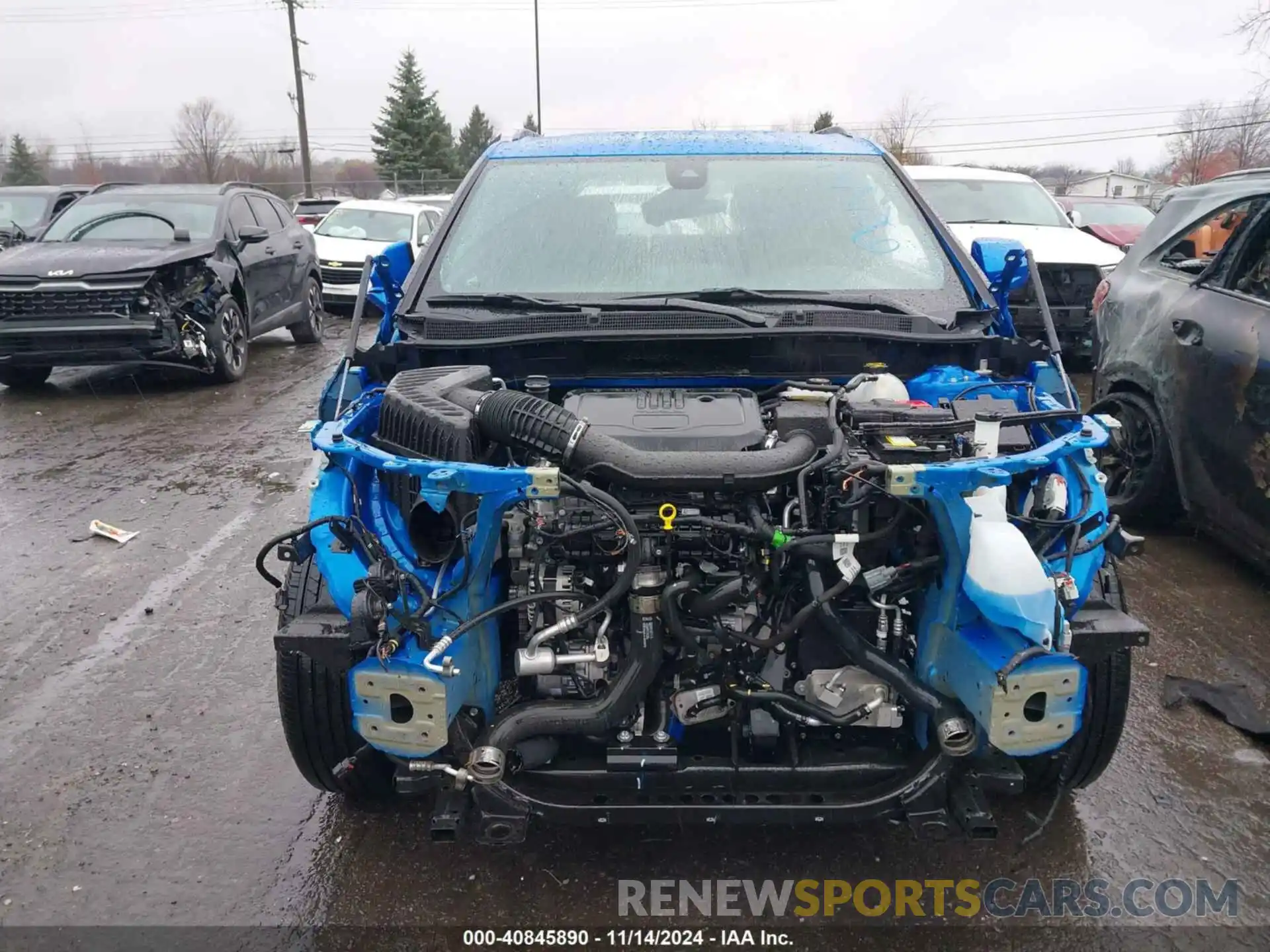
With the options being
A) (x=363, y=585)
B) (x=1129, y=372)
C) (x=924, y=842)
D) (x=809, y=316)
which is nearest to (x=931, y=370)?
(x=809, y=316)

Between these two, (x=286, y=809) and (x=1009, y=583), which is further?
(x=286, y=809)

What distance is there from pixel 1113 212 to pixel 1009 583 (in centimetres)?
1279

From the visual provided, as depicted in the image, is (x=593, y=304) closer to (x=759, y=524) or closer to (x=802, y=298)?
(x=802, y=298)

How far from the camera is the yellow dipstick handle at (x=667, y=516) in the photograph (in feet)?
6.74

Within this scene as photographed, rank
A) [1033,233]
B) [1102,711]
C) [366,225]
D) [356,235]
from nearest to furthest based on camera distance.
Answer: [1102,711], [1033,233], [356,235], [366,225]

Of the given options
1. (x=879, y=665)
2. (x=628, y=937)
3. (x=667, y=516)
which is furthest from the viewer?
(x=628, y=937)

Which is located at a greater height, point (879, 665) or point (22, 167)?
point (22, 167)

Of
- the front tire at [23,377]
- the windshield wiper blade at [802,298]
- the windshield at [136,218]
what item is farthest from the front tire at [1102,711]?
the front tire at [23,377]

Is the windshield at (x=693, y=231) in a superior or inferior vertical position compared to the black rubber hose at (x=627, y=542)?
superior

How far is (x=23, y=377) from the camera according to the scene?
848 centimetres

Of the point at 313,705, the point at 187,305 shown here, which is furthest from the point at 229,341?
the point at 313,705

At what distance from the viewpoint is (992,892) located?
8.03 feet

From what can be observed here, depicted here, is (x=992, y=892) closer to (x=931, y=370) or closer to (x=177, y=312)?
(x=931, y=370)

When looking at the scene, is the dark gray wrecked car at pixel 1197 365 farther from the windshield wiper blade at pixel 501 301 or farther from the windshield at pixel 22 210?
the windshield at pixel 22 210
